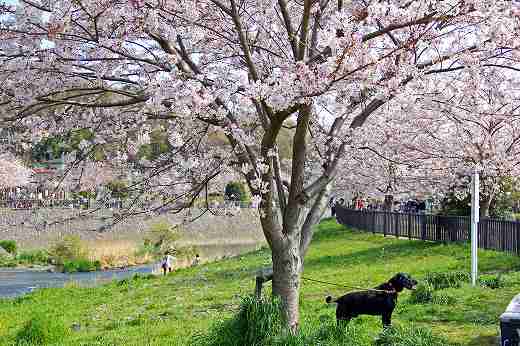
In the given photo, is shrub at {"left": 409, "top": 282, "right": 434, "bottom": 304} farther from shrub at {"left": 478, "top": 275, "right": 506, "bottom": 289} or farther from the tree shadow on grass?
the tree shadow on grass

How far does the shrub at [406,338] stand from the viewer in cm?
604

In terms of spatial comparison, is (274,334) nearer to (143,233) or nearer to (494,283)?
(494,283)

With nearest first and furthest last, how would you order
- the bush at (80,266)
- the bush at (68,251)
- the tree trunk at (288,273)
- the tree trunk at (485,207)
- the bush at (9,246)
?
the tree trunk at (288,273) < the tree trunk at (485,207) < the bush at (80,266) < the bush at (68,251) < the bush at (9,246)

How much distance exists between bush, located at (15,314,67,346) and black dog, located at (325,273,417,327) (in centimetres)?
417

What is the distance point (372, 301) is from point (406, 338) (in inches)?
45.7

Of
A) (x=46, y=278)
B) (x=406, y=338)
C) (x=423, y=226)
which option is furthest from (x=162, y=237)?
(x=406, y=338)

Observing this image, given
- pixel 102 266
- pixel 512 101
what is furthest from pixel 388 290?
pixel 102 266

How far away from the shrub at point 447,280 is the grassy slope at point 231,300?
446 mm

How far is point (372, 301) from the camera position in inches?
286

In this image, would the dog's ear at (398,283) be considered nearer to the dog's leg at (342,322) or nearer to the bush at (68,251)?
the dog's leg at (342,322)

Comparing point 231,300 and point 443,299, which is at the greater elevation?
point 443,299

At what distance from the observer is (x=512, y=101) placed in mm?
15797

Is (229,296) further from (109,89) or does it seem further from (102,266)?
(102,266)

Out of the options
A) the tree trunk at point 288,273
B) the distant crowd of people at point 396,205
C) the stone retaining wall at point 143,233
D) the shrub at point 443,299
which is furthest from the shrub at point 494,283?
the stone retaining wall at point 143,233
